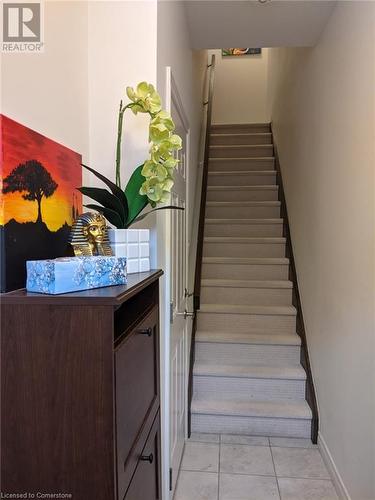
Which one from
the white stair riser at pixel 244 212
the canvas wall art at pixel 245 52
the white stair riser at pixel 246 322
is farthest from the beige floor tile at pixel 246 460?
the canvas wall art at pixel 245 52

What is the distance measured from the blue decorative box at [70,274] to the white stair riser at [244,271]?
8.71ft

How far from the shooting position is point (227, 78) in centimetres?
583

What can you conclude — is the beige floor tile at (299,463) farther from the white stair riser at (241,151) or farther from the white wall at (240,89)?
the white wall at (240,89)

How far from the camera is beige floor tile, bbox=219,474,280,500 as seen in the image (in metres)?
1.94

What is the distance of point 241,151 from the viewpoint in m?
4.95

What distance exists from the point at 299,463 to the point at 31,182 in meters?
2.28

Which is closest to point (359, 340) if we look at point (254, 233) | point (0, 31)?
point (0, 31)

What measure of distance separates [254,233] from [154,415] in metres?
2.94

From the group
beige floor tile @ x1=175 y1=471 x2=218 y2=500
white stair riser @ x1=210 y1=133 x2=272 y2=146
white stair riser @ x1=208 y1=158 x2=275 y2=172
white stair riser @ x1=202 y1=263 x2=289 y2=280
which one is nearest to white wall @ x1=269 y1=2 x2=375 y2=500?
white stair riser @ x1=202 y1=263 x2=289 y2=280

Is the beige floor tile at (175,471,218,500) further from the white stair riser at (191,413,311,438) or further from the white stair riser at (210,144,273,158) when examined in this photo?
the white stair riser at (210,144,273,158)

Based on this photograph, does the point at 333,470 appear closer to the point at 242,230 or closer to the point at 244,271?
the point at 244,271

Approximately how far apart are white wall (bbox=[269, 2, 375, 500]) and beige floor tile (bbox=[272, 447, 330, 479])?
157 millimetres

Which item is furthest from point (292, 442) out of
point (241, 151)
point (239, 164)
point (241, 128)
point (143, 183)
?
point (241, 128)

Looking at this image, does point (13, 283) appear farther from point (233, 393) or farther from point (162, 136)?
point (233, 393)
